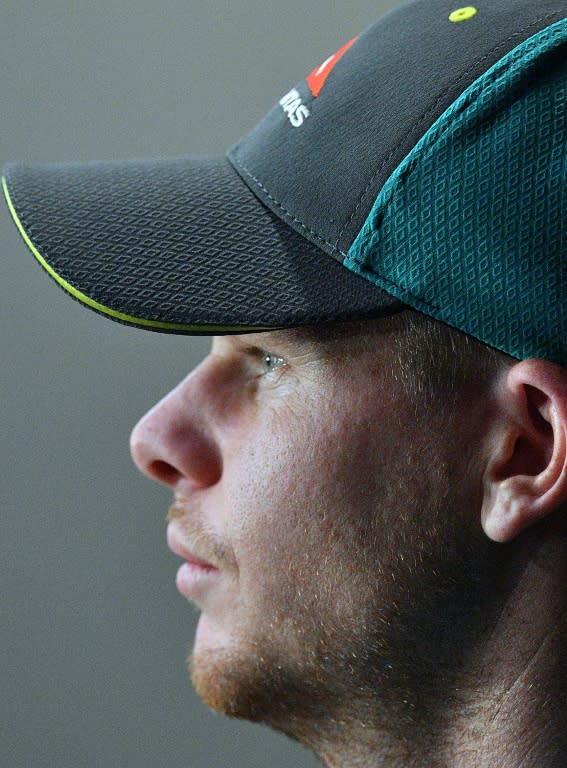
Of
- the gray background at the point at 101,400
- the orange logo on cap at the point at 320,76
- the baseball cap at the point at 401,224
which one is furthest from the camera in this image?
the gray background at the point at 101,400

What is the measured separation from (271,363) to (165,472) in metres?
0.17

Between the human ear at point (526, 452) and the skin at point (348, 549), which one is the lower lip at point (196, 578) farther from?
the human ear at point (526, 452)

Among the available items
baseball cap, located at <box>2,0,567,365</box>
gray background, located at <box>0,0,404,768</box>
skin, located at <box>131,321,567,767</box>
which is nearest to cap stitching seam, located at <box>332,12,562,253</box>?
baseball cap, located at <box>2,0,567,365</box>

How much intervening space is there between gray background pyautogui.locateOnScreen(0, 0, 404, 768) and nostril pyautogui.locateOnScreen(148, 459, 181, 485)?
0.62 m

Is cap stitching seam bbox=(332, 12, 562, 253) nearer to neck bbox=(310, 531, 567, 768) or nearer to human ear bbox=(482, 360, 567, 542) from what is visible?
human ear bbox=(482, 360, 567, 542)

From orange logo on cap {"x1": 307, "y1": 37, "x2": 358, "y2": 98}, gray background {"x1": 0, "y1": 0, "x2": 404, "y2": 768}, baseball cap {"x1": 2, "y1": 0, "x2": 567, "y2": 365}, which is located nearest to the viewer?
baseball cap {"x1": 2, "y1": 0, "x2": 567, "y2": 365}

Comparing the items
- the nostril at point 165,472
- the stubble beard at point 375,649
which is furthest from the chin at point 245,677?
the nostril at point 165,472

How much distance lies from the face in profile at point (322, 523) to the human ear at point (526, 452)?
25mm

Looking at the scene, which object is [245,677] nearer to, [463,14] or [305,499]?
[305,499]

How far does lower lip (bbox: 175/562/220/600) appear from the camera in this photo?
1036mm

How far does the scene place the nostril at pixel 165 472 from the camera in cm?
106

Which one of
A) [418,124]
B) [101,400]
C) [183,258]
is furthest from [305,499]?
[101,400]

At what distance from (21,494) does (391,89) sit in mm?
1018

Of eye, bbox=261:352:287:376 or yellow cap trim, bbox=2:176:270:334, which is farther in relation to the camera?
eye, bbox=261:352:287:376
